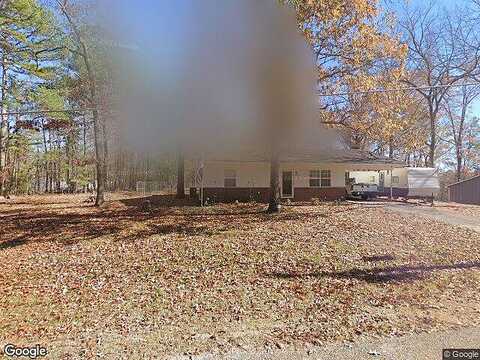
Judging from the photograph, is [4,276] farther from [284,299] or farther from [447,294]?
[447,294]

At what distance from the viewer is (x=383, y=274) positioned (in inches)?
282

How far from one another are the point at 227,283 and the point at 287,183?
45.5 ft

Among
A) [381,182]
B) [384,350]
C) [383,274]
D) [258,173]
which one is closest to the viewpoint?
[384,350]

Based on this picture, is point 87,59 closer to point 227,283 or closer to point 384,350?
point 227,283

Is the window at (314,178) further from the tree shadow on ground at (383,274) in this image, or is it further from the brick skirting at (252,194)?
the tree shadow on ground at (383,274)

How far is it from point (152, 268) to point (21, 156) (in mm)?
24840

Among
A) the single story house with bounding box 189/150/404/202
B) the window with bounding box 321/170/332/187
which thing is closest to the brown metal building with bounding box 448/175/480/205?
the single story house with bounding box 189/150/404/202

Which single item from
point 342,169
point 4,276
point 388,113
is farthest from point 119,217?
point 342,169

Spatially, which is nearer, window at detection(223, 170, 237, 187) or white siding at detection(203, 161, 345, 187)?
white siding at detection(203, 161, 345, 187)

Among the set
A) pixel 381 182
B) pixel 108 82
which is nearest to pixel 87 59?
pixel 108 82

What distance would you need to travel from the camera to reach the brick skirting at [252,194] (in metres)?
19.4

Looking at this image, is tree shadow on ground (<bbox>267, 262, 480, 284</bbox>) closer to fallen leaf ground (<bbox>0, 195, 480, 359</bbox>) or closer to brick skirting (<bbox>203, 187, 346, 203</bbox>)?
fallen leaf ground (<bbox>0, 195, 480, 359</bbox>)

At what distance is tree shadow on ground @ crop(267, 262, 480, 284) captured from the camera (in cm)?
694

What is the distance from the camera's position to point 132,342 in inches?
185
